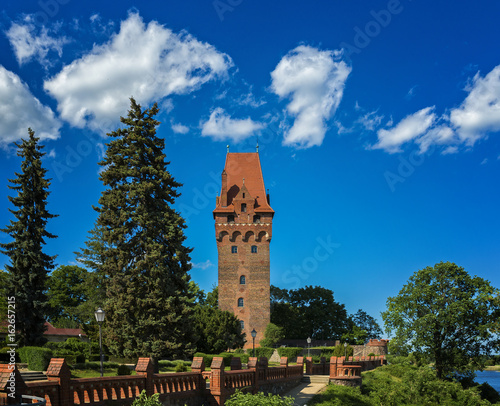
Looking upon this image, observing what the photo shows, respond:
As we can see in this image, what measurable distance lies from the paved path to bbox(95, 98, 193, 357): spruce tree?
628 centimetres

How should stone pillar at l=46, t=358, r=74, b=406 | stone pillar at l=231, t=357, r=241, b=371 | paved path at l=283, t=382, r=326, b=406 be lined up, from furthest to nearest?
paved path at l=283, t=382, r=326, b=406 → stone pillar at l=231, t=357, r=241, b=371 → stone pillar at l=46, t=358, r=74, b=406

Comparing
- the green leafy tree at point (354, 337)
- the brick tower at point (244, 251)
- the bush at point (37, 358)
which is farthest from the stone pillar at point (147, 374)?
the green leafy tree at point (354, 337)

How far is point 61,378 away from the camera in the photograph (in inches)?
450

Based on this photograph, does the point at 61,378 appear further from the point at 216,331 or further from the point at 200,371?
the point at 216,331

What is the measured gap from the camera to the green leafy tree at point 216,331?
40.8 metres

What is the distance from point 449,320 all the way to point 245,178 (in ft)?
106

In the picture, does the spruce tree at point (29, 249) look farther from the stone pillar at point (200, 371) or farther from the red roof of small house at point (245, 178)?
the red roof of small house at point (245, 178)

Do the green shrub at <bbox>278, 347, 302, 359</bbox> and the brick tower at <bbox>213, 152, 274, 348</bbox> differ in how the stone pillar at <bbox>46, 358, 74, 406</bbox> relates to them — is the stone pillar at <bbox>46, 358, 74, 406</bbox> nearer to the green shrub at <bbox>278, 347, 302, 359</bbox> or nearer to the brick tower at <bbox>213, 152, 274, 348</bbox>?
the green shrub at <bbox>278, 347, 302, 359</bbox>

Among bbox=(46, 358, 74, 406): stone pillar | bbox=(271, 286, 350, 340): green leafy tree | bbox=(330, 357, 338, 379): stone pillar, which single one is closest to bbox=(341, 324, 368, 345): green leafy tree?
bbox=(271, 286, 350, 340): green leafy tree

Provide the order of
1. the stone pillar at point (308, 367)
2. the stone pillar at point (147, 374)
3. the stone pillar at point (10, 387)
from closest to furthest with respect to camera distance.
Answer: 1. the stone pillar at point (10, 387)
2. the stone pillar at point (147, 374)
3. the stone pillar at point (308, 367)

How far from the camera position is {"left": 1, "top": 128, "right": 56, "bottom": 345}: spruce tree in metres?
26.1

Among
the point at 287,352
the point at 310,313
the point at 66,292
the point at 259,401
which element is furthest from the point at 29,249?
the point at 310,313

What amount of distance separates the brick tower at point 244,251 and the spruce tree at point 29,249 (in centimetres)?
3189

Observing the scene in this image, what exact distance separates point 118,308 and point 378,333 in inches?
2807
